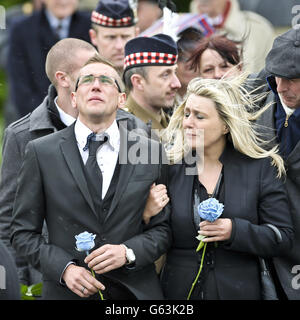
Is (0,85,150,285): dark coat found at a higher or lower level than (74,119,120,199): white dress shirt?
lower

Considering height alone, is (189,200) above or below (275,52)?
below

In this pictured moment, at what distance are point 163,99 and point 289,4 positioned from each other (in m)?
3.63

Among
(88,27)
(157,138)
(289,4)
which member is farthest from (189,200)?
(289,4)

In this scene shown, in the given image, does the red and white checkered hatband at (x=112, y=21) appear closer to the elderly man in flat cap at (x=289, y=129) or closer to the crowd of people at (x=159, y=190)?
the crowd of people at (x=159, y=190)

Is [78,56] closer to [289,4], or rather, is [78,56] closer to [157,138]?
[157,138]

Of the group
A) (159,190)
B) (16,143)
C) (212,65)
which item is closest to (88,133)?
(159,190)

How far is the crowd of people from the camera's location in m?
5.31

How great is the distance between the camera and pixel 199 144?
5594mm

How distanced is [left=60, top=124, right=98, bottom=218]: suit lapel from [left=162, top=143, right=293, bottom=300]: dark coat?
0.56 m

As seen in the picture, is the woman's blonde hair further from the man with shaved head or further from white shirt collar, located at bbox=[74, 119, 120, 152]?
the man with shaved head

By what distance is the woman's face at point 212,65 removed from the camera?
6832 mm

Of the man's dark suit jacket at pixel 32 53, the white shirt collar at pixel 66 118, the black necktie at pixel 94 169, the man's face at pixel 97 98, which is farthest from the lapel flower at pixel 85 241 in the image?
the man's dark suit jacket at pixel 32 53

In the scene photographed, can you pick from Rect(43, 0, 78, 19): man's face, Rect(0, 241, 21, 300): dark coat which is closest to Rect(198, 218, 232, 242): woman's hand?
Rect(0, 241, 21, 300): dark coat

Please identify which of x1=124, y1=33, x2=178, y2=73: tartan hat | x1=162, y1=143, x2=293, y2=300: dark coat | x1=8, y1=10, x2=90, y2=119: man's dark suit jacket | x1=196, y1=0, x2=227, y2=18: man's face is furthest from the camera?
x1=196, y1=0, x2=227, y2=18: man's face
